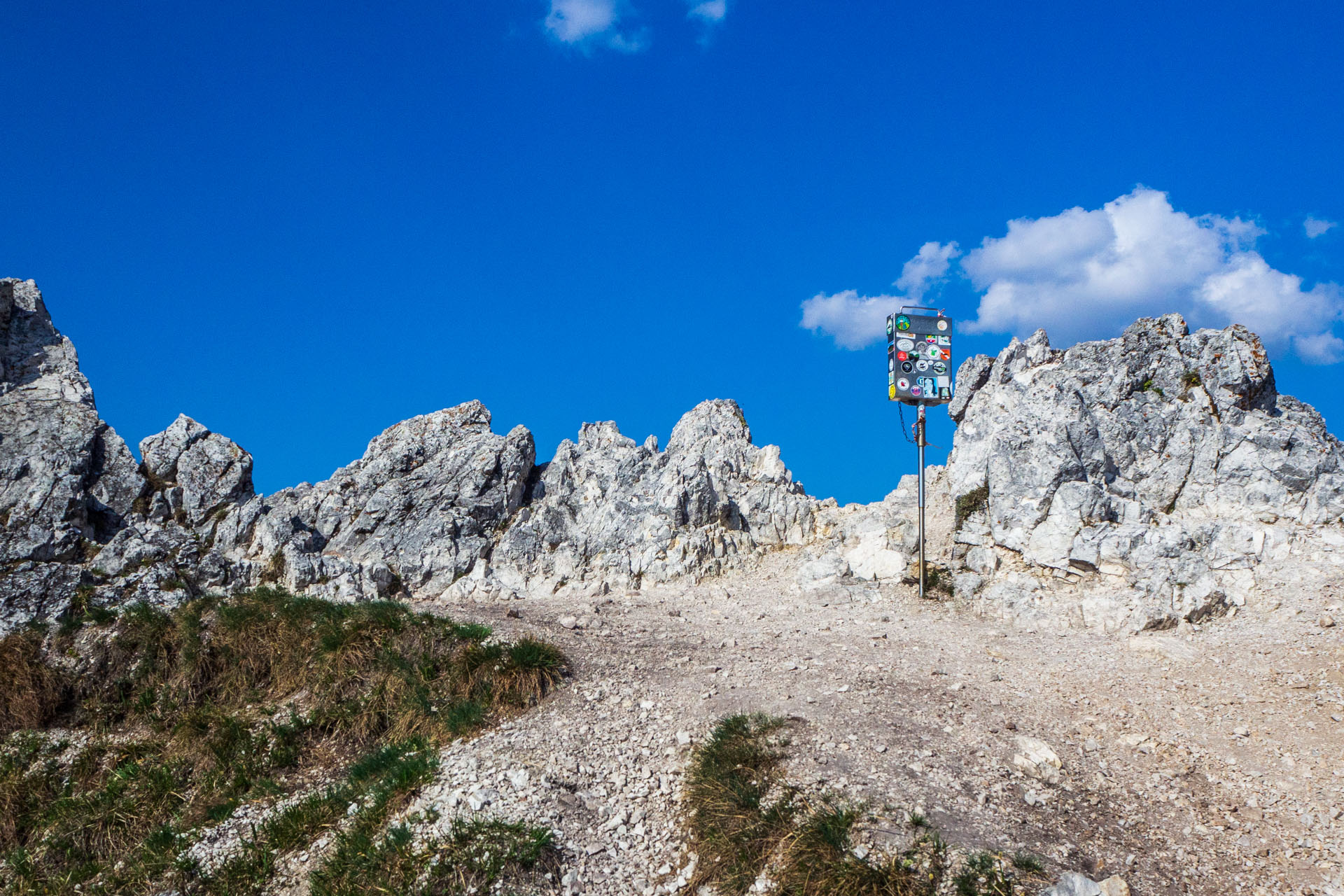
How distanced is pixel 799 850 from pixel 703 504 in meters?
15.3

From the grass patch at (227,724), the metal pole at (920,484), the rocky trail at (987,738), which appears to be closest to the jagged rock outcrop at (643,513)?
the rocky trail at (987,738)

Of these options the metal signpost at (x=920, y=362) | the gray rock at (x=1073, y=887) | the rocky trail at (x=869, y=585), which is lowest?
the gray rock at (x=1073, y=887)

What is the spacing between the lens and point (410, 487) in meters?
25.0

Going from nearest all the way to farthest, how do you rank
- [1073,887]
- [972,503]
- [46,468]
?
[1073,887]
[46,468]
[972,503]

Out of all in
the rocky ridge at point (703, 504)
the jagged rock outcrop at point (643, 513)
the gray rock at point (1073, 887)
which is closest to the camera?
the gray rock at point (1073, 887)

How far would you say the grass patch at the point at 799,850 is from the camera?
29.3ft

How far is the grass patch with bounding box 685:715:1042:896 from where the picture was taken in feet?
29.3

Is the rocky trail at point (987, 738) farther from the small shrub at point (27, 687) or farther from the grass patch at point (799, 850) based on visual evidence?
the small shrub at point (27, 687)

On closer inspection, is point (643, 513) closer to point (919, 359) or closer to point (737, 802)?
point (919, 359)

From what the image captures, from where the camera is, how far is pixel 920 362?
22.2m

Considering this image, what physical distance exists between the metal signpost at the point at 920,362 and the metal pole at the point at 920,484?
0.06ft

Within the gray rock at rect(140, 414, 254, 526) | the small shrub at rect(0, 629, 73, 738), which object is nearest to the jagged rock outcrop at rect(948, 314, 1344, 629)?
the small shrub at rect(0, 629, 73, 738)

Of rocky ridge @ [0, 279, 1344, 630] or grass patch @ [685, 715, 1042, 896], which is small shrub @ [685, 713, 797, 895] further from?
rocky ridge @ [0, 279, 1344, 630]

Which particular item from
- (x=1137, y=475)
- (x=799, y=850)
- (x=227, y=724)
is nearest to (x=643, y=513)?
(x=227, y=724)
